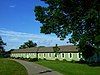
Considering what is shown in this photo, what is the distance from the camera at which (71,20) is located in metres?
44.5

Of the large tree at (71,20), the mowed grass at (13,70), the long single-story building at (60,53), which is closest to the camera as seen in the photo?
the mowed grass at (13,70)

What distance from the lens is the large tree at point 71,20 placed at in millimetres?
42287

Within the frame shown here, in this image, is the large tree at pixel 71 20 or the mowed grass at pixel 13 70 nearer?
the mowed grass at pixel 13 70

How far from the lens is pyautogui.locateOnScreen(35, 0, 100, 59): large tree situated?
4229 centimetres

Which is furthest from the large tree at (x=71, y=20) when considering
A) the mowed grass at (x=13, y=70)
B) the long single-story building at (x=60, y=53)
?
the long single-story building at (x=60, y=53)

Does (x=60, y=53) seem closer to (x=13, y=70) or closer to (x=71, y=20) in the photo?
(x=71, y=20)

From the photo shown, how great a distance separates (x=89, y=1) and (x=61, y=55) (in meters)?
43.6

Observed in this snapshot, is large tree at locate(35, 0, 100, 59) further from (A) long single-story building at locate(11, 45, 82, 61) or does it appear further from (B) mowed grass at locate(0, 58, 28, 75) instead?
(A) long single-story building at locate(11, 45, 82, 61)

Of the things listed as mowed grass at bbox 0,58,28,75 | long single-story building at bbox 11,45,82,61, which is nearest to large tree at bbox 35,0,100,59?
mowed grass at bbox 0,58,28,75

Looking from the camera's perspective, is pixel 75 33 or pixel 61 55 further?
pixel 61 55

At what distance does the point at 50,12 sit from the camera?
45.1m

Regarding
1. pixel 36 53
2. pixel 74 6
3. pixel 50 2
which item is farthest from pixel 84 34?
pixel 36 53

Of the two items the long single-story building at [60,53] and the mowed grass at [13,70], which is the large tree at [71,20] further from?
the long single-story building at [60,53]

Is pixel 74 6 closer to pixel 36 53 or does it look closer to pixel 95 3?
pixel 95 3
